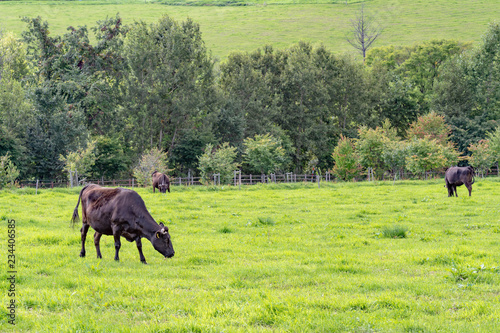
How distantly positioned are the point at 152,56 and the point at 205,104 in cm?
973

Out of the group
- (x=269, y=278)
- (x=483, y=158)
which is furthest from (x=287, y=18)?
(x=269, y=278)

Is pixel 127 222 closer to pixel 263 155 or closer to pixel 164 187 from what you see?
pixel 164 187

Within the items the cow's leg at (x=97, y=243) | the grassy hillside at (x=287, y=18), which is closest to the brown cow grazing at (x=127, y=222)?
the cow's leg at (x=97, y=243)

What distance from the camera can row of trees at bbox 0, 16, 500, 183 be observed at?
158 feet

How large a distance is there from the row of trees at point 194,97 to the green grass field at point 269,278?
30563 mm

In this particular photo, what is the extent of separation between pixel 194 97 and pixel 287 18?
134144 mm

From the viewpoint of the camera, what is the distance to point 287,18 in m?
178

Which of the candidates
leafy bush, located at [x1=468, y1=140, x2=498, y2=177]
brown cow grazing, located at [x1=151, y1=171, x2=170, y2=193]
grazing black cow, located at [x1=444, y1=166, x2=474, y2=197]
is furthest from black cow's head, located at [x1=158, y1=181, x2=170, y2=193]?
leafy bush, located at [x1=468, y1=140, x2=498, y2=177]

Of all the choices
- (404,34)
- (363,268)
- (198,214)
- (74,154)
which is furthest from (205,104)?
(404,34)

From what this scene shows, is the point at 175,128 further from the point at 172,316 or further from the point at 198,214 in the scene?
the point at 172,316

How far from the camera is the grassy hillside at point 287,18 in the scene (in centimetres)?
14450

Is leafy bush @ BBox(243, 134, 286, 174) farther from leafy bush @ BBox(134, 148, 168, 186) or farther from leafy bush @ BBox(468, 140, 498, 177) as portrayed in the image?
leafy bush @ BBox(468, 140, 498, 177)

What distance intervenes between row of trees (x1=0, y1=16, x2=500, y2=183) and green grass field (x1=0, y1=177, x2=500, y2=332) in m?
30.6

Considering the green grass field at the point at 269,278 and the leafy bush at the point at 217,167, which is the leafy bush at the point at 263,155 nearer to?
the leafy bush at the point at 217,167
